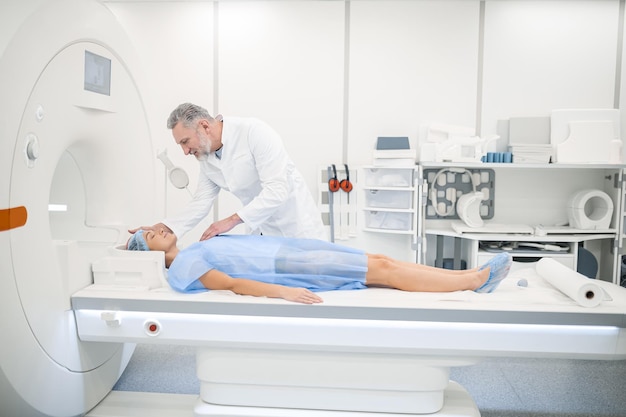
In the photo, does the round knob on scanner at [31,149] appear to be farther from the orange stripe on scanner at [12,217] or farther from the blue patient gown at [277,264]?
the blue patient gown at [277,264]

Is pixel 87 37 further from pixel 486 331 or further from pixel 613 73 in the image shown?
pixel 613 73

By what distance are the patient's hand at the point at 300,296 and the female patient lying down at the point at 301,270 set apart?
0.08 metres

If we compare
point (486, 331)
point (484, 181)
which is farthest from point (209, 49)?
point (486, 331)

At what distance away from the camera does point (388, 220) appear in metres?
3.55

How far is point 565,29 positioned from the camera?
11.8 feet

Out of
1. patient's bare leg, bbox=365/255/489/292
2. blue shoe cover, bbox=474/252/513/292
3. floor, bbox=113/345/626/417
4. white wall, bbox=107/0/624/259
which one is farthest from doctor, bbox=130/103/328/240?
white wall, bbox=107/0/624/259

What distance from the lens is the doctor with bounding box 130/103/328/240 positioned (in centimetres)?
217

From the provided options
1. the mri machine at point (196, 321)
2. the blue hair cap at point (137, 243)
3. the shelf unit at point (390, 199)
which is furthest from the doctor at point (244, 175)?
the shelf unit at point (390, 199)

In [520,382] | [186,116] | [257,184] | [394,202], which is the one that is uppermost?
[186,116]

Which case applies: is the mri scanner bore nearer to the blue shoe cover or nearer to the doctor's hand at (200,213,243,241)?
the doctor's hand at (200,213,243,241)

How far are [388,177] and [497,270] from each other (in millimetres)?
1659

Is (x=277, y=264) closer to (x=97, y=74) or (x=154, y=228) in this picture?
(x=154, y=228)

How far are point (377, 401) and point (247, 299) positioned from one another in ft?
1.77

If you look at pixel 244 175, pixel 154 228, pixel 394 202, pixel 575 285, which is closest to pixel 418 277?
pixel 575 285
